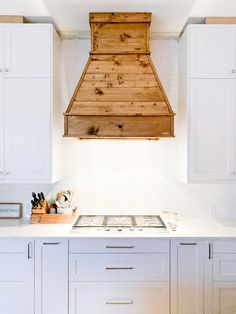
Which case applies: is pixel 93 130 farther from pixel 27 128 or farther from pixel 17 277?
pixel 17 277

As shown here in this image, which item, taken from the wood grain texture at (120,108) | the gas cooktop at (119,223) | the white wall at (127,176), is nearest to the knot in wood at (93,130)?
the wood grain texture at (120,108)

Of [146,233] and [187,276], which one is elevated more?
[146,233]

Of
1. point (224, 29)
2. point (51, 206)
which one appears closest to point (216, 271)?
point (51, 206)

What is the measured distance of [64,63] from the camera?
2697 millimetres

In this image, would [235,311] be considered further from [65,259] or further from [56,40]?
[56,40]

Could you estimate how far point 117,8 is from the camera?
224 centimetres

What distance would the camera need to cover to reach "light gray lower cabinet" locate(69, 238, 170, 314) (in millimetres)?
2117

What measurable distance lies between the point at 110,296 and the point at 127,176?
1.00 metres

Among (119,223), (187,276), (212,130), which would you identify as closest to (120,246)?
(119,223)

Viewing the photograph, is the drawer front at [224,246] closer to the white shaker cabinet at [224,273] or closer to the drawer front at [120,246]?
the white shaker cabinet at [224,273]

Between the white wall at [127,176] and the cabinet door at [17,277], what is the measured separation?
63 cm

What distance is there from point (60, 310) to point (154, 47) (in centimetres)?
223

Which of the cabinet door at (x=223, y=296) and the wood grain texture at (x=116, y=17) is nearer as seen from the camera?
the cabinet door at (x=223, y=296)

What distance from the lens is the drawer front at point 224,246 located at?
213cm
